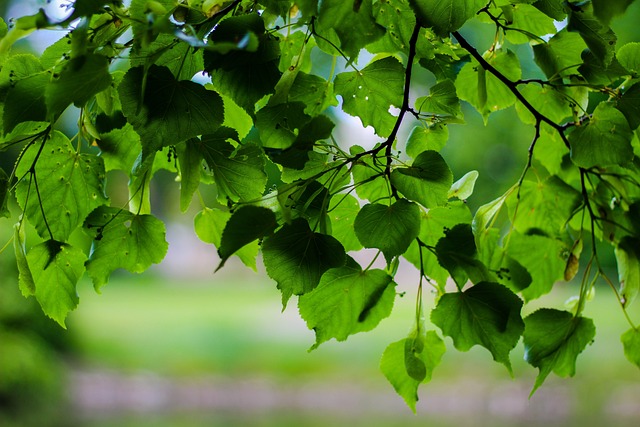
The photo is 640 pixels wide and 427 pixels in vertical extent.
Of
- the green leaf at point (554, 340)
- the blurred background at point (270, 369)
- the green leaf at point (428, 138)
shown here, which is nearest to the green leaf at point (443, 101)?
the green leaf at point (428, 138)

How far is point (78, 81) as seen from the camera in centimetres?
22

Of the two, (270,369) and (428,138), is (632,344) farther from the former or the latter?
(270,369)

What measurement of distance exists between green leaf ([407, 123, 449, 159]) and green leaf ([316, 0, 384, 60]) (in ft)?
0.37

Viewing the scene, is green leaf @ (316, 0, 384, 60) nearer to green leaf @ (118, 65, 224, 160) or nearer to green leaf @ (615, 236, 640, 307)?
green leaf @ (118, 65, 224, 160)

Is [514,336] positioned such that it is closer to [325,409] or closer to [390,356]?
[390,356]

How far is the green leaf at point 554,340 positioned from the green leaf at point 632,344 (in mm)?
39

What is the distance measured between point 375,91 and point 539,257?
175 mm

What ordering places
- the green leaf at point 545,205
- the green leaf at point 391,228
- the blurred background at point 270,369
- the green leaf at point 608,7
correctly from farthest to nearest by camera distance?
the blurred background at point 270,369 → the green leaf at point 545,205 → the green leaf at point 391,228 → the green leaf at point 608,7

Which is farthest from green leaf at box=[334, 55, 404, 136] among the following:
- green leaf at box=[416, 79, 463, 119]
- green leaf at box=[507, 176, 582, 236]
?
green leaf at box=[507, 176, 582, 236]

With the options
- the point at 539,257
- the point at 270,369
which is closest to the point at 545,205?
the point at 539,257

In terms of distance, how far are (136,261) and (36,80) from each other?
106 mm

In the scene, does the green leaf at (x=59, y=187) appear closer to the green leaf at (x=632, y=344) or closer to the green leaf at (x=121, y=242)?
the green leaf at (x=121, y=242)

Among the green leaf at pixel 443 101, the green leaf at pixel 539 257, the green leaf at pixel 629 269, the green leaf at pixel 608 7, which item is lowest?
the green leaf at pixel 539 257

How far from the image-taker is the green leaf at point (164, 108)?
268 mm
